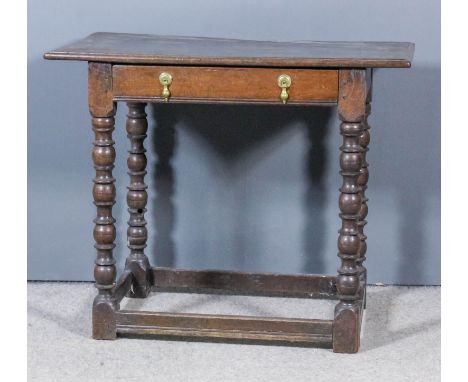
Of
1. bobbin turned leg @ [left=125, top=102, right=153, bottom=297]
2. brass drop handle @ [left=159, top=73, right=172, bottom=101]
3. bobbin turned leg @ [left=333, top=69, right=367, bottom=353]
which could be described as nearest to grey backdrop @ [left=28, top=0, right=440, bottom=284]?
bobbin turned leg @ [left=125, top=102, right=153, bottom=297]

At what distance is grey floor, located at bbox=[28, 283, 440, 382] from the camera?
3.33 meters

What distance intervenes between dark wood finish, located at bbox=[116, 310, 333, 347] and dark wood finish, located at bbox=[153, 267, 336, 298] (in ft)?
1.18

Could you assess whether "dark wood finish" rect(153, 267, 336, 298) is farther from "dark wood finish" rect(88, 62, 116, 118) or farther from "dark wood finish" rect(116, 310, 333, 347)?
"dark wood finish" rect(88, 62, 116, 118)

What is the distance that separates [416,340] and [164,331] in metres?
0.78

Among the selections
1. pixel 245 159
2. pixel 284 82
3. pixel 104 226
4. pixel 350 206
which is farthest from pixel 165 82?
pixel 245 159

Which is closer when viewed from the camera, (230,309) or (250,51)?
(250,51)

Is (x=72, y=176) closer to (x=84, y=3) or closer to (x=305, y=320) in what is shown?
(x=84, y=3)

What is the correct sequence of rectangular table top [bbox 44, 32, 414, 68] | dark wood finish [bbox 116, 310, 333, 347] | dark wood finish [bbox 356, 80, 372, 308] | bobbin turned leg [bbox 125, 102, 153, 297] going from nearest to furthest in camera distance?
1. rectangular table top [bbox 44, 32, 414, 68]
2. dark wood finish [bbox 116, 310, 333, 347]
3. dark wood finish [bbox 356, 80, 372, 308]
4. bobbin turned leg [bbox 125, 102, 153, 297]

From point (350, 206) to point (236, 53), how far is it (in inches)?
22.2

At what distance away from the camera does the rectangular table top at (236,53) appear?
3270 millimetres

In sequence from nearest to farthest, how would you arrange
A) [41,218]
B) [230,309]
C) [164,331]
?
[164,331]
[230,309]
[41,218]

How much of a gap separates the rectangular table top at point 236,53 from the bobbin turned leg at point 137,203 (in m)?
0.29

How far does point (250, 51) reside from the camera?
3457 mm

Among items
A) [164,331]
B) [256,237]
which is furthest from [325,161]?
[164,331]
